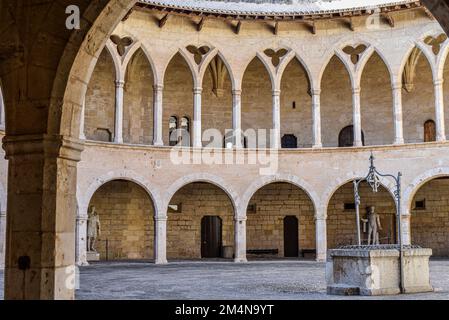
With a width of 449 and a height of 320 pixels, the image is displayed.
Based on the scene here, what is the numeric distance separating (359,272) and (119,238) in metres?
14.9

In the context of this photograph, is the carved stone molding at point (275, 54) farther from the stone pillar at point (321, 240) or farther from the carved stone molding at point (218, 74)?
the stone pillar at point (321, 240)

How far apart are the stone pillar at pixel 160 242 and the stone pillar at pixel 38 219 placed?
16.0m

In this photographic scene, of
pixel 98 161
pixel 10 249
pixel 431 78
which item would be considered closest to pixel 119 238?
pixel 98 161

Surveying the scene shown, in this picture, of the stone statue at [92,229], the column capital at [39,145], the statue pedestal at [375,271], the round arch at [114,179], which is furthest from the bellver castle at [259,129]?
the column capital at [39,145]

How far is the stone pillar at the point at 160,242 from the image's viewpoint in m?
21.8

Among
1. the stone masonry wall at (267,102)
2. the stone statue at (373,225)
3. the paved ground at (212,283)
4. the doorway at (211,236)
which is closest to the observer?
the paved ground at (212,283)

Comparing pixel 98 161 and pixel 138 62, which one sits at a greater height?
pixel 138 62

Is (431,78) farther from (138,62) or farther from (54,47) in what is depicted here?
(54,47)

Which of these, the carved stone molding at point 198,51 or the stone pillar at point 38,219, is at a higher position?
the carved stone molding at point 198,51

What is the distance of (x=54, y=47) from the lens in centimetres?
579

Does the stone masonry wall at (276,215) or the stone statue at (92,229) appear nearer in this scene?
the stone statue at (92,229)

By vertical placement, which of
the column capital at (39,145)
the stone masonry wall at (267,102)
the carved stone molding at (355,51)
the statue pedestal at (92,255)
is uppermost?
the carved stone molding at (355,51)

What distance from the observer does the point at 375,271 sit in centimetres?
1138

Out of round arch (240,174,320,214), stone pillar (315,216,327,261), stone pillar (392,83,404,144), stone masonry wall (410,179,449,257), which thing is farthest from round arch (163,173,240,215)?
stone masonry wall (410,179,449,257)
